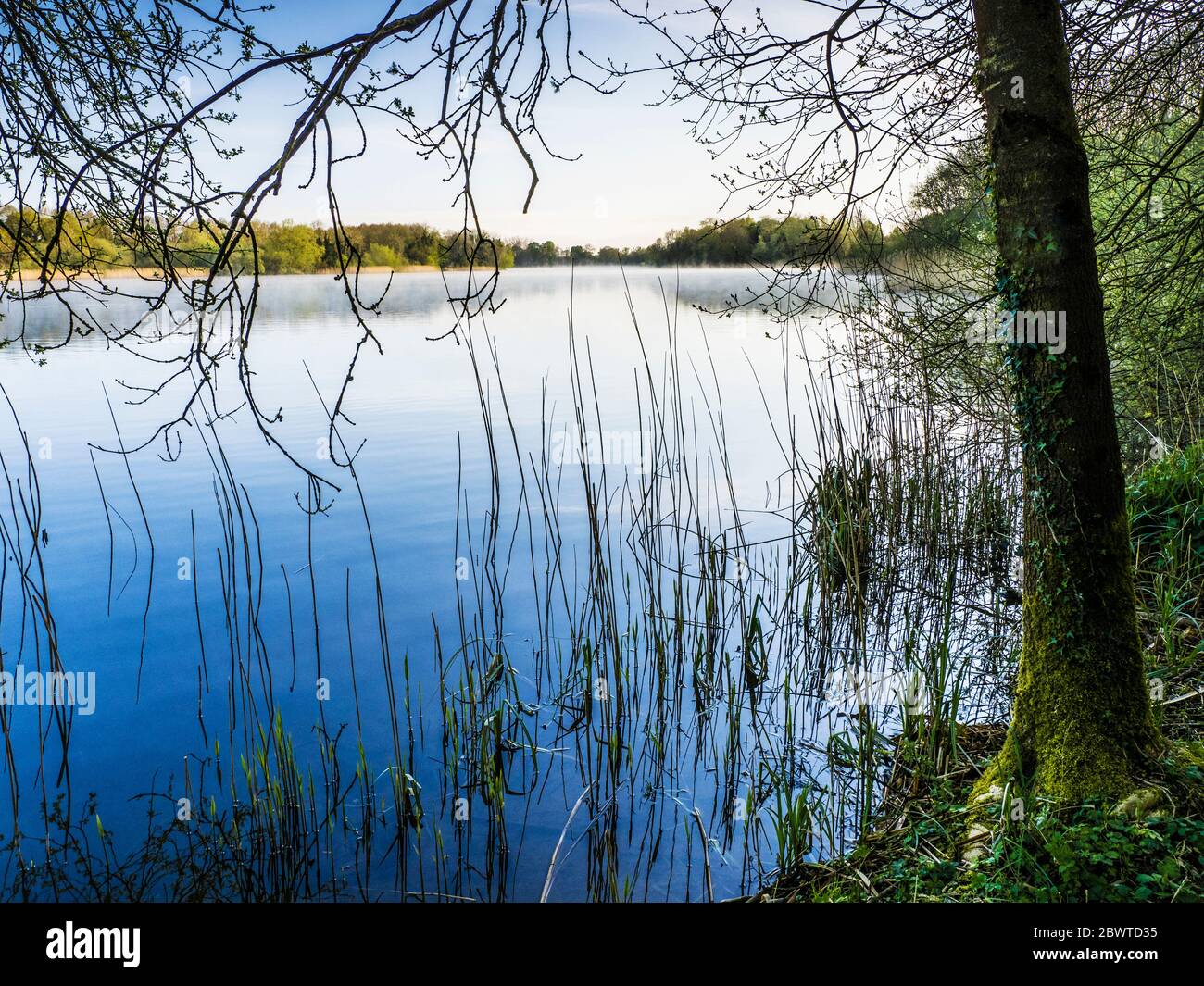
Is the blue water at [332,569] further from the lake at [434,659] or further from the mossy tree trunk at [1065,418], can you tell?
the mossy tree trunk at [1065,418]

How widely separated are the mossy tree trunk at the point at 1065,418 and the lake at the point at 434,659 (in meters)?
0.81

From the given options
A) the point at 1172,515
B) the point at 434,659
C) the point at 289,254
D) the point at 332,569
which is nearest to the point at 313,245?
the point at 434,659

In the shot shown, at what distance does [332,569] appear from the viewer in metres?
4.78

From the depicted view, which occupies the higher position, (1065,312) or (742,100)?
(742,100)

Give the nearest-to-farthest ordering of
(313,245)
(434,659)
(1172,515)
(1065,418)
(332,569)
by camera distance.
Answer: (1065,418) → (313,245) → (1172,515) → (434,659) → (332,569)

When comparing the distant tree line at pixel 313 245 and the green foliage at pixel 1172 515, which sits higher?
the distant tree line at pixel 313 245

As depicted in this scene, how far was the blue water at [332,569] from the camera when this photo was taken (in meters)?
2.62

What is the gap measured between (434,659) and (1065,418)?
2829mm

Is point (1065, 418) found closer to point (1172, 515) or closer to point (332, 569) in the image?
point (1172, 515)

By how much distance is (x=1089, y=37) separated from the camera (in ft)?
9.38

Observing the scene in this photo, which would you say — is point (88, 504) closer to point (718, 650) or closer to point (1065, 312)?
point (718, 650)

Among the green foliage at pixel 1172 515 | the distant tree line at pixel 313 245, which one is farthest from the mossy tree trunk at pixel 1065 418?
the green foliage at pixel 1172 515
